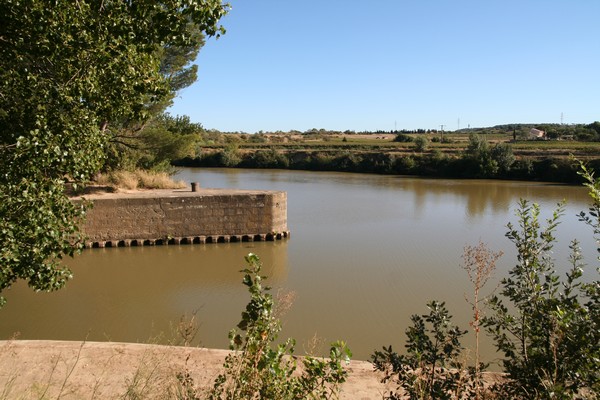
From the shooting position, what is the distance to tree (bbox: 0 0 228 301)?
3582 mm

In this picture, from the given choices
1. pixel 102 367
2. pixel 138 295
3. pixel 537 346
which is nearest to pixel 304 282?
pixel 138 295

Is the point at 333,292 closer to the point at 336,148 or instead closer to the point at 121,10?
the point at 121,10

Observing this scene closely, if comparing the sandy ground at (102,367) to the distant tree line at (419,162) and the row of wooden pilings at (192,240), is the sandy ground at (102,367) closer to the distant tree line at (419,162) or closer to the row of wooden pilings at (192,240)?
the row of wooden pilings at (192,240)

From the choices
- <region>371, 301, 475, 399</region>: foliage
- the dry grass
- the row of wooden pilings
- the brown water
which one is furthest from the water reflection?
<region>371, 301, 475, 399</region>: foliage

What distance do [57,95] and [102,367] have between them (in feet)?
9.28

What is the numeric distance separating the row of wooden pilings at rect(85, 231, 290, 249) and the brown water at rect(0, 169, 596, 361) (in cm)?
26

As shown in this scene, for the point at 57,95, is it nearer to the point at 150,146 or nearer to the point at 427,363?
the point at 427,363

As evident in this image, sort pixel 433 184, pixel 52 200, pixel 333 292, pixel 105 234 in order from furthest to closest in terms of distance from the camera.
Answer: pixel 433 184
pixel 105 234
pixel 333 292
pixel 52 200

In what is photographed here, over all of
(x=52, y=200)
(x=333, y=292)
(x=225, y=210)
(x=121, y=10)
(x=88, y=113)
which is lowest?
(x=333, y=292)

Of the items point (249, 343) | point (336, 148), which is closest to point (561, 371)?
point (249, 343)

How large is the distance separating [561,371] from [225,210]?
11.7m

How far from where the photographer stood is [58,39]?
12.6 feet

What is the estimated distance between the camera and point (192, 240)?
1329cm

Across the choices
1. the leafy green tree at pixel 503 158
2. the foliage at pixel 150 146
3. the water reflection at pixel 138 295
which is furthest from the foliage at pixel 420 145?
the water reflection at pixel 138 295
